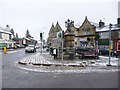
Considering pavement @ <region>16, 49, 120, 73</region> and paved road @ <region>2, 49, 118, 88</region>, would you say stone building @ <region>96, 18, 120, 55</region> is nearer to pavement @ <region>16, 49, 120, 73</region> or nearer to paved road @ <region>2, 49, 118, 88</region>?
pavement @ <region>16, 49, 120, 73</region>

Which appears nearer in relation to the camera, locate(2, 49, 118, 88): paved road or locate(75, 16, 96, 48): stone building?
locate(2, 49, 118, 88): paved road

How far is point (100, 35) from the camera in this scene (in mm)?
52188

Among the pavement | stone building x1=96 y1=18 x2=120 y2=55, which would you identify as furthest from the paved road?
stone building x1=96 y1=18 x2=120 y2=55

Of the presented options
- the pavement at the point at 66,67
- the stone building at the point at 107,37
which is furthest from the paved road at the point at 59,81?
the stone building at the point at 107,37

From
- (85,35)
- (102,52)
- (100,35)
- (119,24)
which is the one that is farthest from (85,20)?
(102,52)

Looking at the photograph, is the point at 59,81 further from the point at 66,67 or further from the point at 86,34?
the point at 86,34

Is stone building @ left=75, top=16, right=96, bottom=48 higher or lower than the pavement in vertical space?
higher

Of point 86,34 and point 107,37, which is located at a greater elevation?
point 86,34

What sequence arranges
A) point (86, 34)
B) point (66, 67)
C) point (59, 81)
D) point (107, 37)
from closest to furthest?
point (59, 81)
point (66, 67)
point (107, 37)
point (86, 34)

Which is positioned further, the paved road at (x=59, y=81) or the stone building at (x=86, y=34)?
the stone building at (x=86, y=34)

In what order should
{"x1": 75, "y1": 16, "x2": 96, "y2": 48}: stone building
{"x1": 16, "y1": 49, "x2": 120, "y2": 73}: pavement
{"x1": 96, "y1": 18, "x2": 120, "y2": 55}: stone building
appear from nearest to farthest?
{"x1": 16, "y1": 49, "x2": 120, "y2": 73}: pavement, {"x1": 96, "y1": 18, "x2": 120, "y2": 55}: stone building, {"x1": 75, "y1": 16, "x2": 96, "y2": 48}: stone building

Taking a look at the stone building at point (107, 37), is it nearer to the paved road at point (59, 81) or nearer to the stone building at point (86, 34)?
the stone building at point (86, 34)

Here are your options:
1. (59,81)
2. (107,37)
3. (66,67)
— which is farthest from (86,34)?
(59,81)

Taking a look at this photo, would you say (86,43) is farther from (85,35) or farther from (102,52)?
(102,52)
